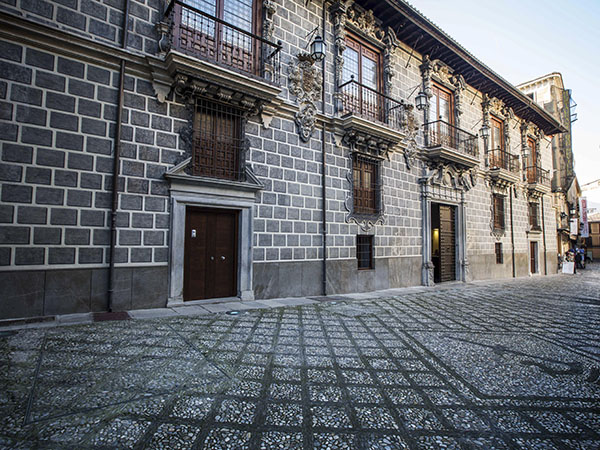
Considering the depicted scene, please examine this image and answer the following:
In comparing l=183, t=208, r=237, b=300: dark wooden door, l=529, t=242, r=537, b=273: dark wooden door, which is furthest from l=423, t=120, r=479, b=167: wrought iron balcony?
l=529, t=242, r=537, b=273: dark wooden door

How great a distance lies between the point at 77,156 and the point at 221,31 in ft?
13.4

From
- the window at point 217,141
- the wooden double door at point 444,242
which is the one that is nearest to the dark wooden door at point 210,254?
the window at point 217,141

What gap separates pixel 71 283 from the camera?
5090mm

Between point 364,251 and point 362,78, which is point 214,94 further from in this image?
point 364,251

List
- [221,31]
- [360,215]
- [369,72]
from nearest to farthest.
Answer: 1. [221,31]
2. [360,215]
3. [369,72]

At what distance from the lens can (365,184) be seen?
9.77 m

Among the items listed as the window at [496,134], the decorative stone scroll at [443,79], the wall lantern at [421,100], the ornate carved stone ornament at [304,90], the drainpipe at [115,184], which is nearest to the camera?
the drainpipe at [115,184]

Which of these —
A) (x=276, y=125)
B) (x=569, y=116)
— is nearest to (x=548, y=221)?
(x=569, y=116)

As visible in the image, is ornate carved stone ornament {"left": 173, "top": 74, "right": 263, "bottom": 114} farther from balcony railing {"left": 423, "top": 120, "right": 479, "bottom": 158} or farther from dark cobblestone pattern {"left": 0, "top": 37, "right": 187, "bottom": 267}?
balcony railing {"left": 423, "top": 120, "right": 479, "bottom": 158}

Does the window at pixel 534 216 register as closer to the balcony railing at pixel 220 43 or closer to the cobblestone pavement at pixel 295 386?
the cobblestone pavement at pixel 295 386

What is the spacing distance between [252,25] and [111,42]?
3347 mm

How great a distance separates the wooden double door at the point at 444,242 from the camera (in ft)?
40.4

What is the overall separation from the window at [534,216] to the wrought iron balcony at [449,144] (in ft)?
24.9

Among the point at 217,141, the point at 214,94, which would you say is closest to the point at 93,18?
the point at 214,94
